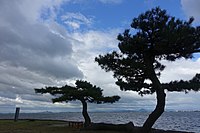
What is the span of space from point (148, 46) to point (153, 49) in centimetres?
37

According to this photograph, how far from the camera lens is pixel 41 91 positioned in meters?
29.3

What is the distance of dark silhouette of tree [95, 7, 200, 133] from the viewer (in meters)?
16.5

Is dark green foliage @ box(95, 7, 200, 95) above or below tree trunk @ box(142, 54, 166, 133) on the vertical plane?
above

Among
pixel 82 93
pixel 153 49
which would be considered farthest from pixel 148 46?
pixel 82 93

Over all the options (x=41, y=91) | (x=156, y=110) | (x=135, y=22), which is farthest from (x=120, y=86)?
(x=41, y=91)

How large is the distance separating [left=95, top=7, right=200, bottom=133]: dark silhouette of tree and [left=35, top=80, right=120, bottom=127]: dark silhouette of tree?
7.28m

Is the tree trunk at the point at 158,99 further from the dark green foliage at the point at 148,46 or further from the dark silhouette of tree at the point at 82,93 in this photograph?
the dark silhouette of tree at the point at 82,93

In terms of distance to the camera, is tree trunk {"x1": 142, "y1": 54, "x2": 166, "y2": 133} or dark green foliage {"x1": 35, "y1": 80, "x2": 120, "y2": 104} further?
dark green foliage {"x1": 35, "y1": 80, "x2": 120, "y2": 104}

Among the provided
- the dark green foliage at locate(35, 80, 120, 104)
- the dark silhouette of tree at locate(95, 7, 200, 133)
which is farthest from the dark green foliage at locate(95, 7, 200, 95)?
the dark green foliage at locate(35, 80, 120, 104)

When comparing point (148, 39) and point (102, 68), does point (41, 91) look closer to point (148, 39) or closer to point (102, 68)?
point (102, 68)

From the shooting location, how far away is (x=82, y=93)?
25.7 meters

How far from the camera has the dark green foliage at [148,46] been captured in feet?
53.9

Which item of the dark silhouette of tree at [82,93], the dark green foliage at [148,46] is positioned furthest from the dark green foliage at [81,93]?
the dark green foliage at [148,46]

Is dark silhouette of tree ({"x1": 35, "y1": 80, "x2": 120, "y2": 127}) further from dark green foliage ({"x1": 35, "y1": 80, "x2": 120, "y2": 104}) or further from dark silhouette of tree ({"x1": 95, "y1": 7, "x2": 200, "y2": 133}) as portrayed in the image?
dark silhouette of tree ({"x1": 95, "y1": 7, "x2": 200, "y2": 133})
